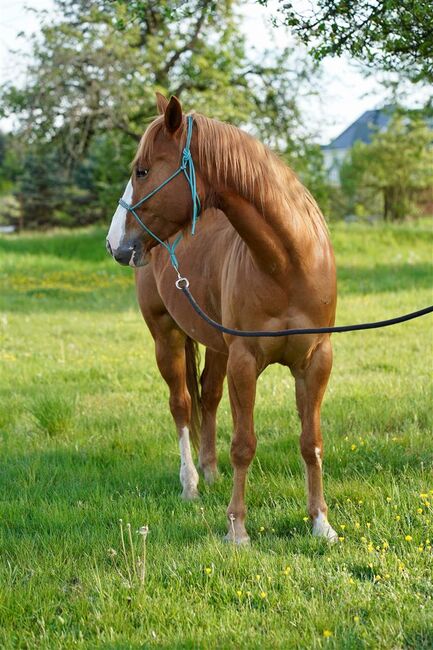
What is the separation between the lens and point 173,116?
339cm

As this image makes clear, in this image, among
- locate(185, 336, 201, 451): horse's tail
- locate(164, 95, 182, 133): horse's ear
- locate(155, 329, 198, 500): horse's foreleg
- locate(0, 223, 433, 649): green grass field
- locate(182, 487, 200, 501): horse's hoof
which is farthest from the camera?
locate(185, 336, 201, 451): horse's tail

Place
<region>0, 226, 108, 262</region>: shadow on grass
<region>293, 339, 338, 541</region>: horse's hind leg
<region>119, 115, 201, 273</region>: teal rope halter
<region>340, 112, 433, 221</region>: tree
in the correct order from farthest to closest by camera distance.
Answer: <region>340, 112, 433, 221</region>: tree → <region>0, 226, 108, 262</region>: shadow on grass → <region>293, 339, 338, 541</region>: horse's hind leg → <region>119, 115, 201, 273</region>: teal rope halter

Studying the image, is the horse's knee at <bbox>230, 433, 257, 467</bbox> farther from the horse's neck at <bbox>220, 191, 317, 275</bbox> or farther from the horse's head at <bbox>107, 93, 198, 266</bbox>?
the horse's head at <bbox>107, 93, 198, 266</bbox>

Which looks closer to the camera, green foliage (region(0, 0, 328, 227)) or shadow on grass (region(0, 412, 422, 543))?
shadow on grass (region(0, 412, 422, 543))

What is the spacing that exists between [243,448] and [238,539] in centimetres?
47

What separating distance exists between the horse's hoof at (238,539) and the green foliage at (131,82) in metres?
14.3

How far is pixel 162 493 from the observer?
4.58 metres

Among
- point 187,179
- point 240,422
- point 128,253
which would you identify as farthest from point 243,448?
point 187,179

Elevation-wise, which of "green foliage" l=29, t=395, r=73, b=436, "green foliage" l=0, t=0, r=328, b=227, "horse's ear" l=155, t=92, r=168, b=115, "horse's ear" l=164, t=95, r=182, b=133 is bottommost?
"green foliage" l=29, t=395, r=73, b=436

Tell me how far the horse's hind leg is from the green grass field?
0.34 feet

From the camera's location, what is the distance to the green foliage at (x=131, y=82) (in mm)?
17188

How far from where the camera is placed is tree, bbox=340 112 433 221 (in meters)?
31.3

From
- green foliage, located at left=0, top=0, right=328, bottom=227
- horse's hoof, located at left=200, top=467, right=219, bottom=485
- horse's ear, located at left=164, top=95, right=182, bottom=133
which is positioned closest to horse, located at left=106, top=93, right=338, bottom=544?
horse's ear, located at left=164, top=95, right=182, bottom=133

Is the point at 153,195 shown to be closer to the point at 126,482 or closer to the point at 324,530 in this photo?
the point at 324,530
